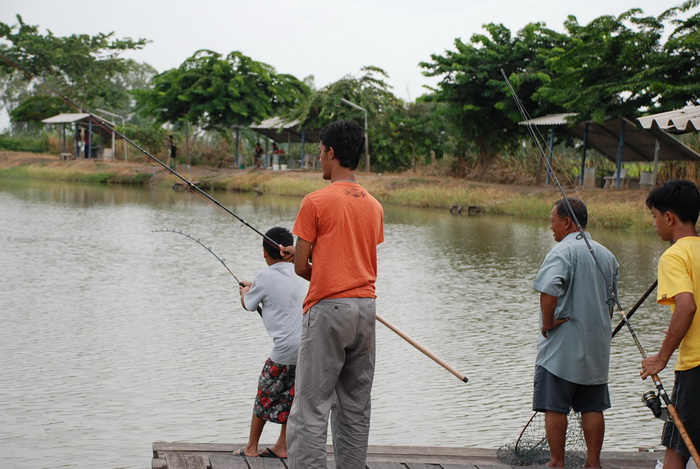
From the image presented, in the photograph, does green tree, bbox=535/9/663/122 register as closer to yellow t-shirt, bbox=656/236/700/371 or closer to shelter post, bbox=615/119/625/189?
shelter post, bbox=615/119/625/189

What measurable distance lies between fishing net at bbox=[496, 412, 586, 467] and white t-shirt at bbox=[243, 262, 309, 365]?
1186 mm

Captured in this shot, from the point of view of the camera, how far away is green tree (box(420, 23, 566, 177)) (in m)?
28.2

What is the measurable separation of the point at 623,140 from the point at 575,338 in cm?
2166

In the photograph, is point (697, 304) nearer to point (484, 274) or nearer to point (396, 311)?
point (396, 311)

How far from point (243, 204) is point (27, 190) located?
8262mm

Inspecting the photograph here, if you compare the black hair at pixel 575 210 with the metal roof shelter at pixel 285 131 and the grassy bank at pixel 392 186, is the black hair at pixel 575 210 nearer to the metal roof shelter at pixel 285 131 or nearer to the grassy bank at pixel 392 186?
the grassy bank at pixel 392 186

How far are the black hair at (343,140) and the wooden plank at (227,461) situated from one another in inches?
61.4

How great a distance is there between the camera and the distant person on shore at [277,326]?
14.0 ft

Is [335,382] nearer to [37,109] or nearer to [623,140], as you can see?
[623,140]

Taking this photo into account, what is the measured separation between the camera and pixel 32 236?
16062 millimetres

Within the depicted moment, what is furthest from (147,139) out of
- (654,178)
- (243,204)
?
(654,178)

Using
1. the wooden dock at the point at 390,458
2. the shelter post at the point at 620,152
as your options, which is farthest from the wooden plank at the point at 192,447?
the shelter post at the point at 620,152

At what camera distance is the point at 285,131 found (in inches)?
1528

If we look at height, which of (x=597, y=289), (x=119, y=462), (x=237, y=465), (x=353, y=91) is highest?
(x=353, y=91)
